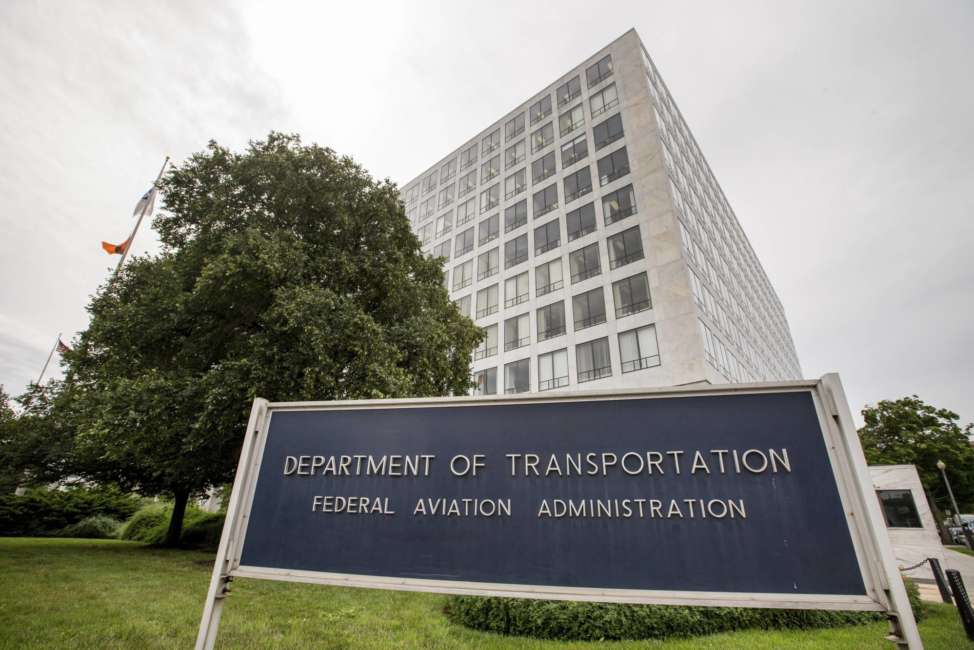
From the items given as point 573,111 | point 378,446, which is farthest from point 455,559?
point 573,111

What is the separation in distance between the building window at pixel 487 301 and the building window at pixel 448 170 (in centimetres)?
1576

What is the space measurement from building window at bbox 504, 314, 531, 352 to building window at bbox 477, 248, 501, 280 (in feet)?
16.2

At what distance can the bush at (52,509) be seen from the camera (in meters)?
24.0

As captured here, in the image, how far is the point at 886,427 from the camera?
125 feet

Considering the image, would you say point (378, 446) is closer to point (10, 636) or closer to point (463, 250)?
point (10, 636)

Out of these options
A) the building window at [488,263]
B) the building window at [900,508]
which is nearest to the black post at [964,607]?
the building window at [900,508]

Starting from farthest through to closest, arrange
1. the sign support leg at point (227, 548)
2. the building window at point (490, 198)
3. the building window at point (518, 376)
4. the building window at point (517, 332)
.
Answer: the building window at point (490, 198)
the building window at point (517, 332)
the building window at point (518, 376)
the sign support leg at point (227, 548)

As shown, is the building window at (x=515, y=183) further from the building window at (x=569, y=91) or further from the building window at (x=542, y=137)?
the building window at (x=569, y=91)

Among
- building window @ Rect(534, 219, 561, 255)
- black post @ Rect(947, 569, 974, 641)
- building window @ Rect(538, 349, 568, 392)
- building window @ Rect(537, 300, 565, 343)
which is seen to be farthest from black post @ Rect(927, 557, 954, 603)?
building window @ Rect(534, 219, 561, 255)

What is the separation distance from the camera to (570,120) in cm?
3406

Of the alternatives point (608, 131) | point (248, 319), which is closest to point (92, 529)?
point (248, 319)

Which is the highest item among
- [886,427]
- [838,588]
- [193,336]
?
[886,427]

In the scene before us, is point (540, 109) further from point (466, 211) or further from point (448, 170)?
point (448, 170)

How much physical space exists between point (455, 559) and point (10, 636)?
5640mm
